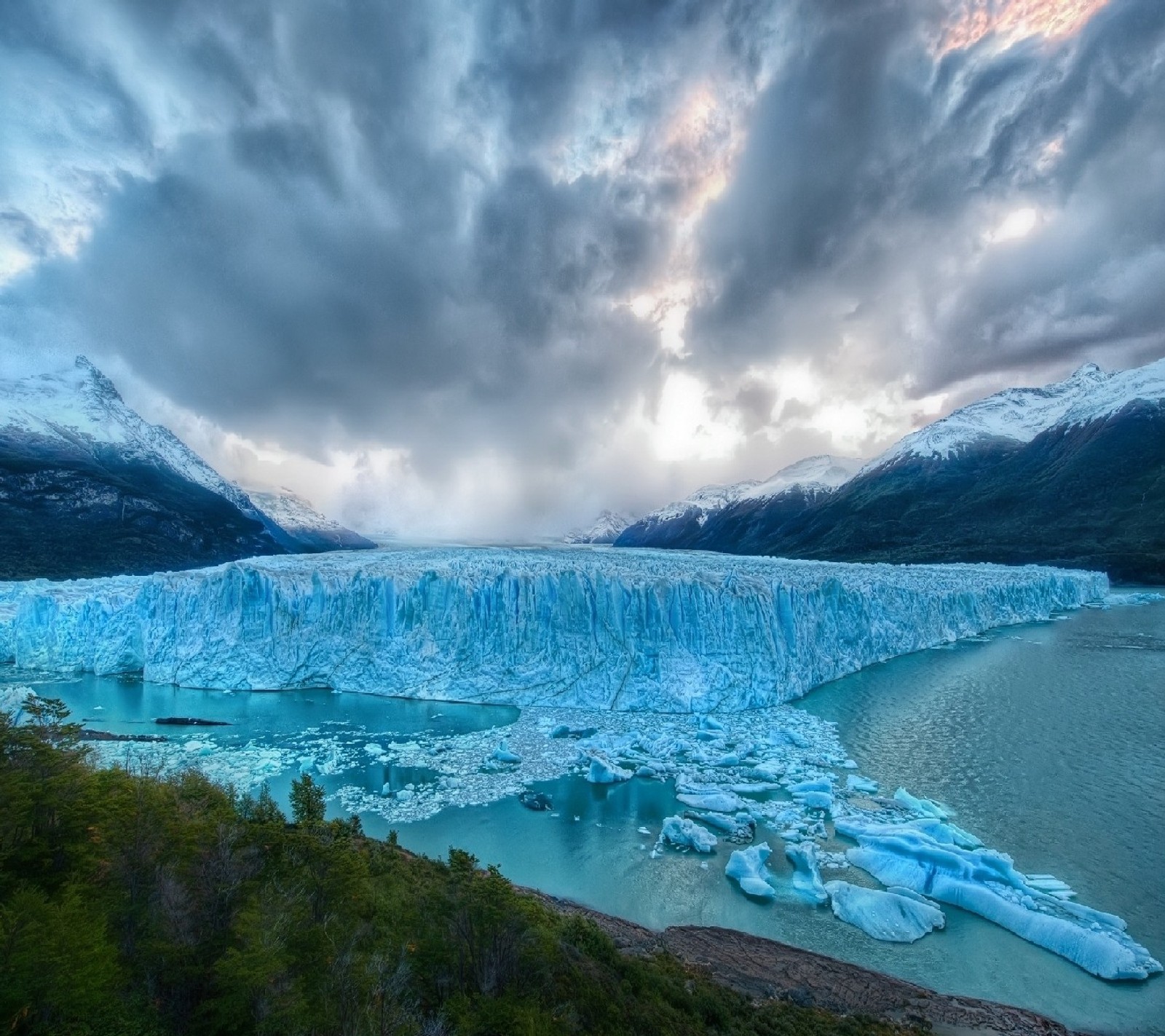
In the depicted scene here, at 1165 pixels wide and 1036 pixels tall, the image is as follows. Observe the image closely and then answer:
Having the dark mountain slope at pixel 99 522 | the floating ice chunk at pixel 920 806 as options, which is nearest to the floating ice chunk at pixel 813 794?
the floating ice chunk at pixel 920 806

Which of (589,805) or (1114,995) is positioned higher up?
(589,805)

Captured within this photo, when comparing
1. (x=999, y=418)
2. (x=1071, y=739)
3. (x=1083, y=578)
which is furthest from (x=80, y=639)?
(x=999, y=418)

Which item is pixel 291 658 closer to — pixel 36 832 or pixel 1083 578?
pixel 36 832

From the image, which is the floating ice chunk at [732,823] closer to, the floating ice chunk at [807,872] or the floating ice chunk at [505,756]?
the floating ice chunk at [807,872]

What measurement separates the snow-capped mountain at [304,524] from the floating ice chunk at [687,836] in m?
114

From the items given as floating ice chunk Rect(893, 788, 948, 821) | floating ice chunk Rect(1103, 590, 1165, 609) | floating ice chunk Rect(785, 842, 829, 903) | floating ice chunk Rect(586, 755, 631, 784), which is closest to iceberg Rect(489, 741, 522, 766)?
floating ice chunk Rect(586, 755, 631, 784)

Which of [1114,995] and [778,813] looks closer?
[1114,995]

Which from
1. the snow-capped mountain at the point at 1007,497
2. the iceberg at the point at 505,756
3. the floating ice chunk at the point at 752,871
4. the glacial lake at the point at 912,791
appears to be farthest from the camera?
the snow-capped mountain at the point at 1007,497

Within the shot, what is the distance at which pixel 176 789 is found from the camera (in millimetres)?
8172

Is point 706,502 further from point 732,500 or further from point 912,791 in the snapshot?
point 912,791

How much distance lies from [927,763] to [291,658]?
872 inches

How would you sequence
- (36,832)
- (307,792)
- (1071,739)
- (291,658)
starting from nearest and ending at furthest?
(36,832) < (307,792) < (1071,739) < (291,658)

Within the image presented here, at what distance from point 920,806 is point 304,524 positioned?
139277 mm

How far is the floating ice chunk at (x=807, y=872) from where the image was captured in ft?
32.7
